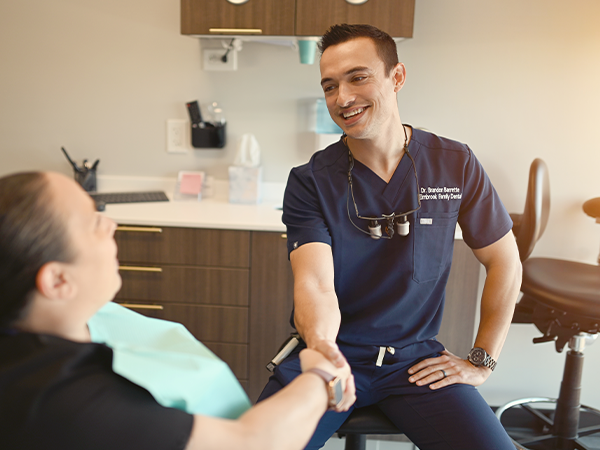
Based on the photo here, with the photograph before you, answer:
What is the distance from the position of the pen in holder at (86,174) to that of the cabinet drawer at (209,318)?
70 centimetres

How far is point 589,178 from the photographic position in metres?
2.52

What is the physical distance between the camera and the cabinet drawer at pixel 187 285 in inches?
90.4

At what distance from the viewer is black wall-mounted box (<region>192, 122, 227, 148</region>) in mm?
2656

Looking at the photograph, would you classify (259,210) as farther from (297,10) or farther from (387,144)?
(387,144)

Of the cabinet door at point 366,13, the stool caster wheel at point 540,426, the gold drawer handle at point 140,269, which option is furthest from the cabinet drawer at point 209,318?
the cabinet door at point 366,13

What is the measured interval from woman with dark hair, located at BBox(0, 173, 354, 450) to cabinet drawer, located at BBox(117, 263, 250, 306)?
58.4 inches

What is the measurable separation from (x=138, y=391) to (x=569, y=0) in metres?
2.54

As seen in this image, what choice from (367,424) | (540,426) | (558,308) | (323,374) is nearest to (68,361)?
(323,374)

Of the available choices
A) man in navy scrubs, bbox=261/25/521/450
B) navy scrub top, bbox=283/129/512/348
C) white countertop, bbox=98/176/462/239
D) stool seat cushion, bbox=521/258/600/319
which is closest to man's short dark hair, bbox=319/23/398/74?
man in navy scrubs, bbox=261/25/521/450

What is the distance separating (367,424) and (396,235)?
0.51 metres

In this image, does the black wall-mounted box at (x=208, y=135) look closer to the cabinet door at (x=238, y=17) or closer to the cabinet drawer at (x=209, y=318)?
the cabinet door at (x=238, y=17)

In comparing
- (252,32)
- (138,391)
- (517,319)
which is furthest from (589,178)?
(138,391)

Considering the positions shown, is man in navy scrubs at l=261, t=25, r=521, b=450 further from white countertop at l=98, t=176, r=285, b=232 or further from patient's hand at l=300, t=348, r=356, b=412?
white countertop at l=98, t=176, r=285, b=232

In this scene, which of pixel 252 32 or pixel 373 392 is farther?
pixel 252 32
